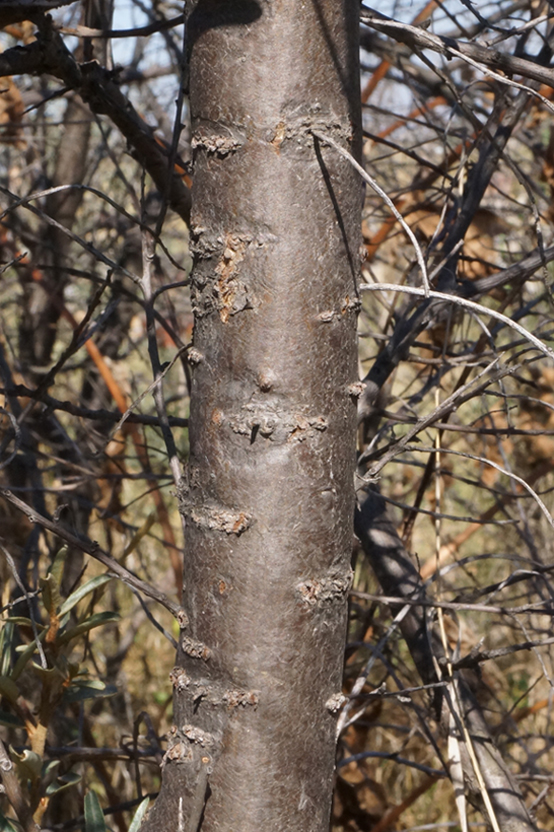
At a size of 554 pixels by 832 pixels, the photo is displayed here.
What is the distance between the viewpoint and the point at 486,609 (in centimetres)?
89

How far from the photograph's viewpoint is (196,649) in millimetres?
761

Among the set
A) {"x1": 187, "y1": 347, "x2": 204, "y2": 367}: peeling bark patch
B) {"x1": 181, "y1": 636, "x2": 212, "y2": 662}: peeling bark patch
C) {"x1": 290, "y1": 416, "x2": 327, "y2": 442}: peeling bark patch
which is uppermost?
{"x1": 187, "y1": 347, "x2": 204, "y2": 367}: peeling bark patch

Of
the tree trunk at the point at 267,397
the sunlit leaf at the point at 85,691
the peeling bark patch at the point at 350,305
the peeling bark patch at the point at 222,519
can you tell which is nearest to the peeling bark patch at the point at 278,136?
the tree trunk at the point at 267,397

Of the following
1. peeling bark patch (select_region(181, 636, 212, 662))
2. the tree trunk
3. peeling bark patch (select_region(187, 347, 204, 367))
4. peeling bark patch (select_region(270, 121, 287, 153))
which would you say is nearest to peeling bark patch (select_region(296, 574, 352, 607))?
the tree trunk

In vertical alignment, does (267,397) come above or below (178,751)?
above

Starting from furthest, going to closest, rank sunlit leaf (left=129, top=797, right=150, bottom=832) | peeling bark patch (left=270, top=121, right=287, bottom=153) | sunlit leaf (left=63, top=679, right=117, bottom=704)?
sunlit leaf (left=63, top=679, right=117, bottom=704) → sunlit leaf (left=129, top=797, right=150, bottom=832) → peeling bark patch (left=270, top=121, right=287, bottom=153)

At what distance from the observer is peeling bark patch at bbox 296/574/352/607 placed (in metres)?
0.74

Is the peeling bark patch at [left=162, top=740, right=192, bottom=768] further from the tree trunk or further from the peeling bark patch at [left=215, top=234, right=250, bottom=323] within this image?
the peeling bark patch at [left=215, top=234, right=250, bottom=323]

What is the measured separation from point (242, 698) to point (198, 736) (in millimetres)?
67

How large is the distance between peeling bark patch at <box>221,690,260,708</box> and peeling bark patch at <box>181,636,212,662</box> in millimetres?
44

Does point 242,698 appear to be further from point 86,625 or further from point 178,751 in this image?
point 86,625

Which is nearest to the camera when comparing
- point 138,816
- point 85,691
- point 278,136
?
point 278,136

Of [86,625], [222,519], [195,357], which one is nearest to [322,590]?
[222,519]

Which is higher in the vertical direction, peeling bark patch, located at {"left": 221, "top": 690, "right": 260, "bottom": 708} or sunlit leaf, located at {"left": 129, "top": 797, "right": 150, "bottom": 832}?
peeling bark patch, located at {"left": 221, "top": 690, "right": 260, "bottom": 708}
